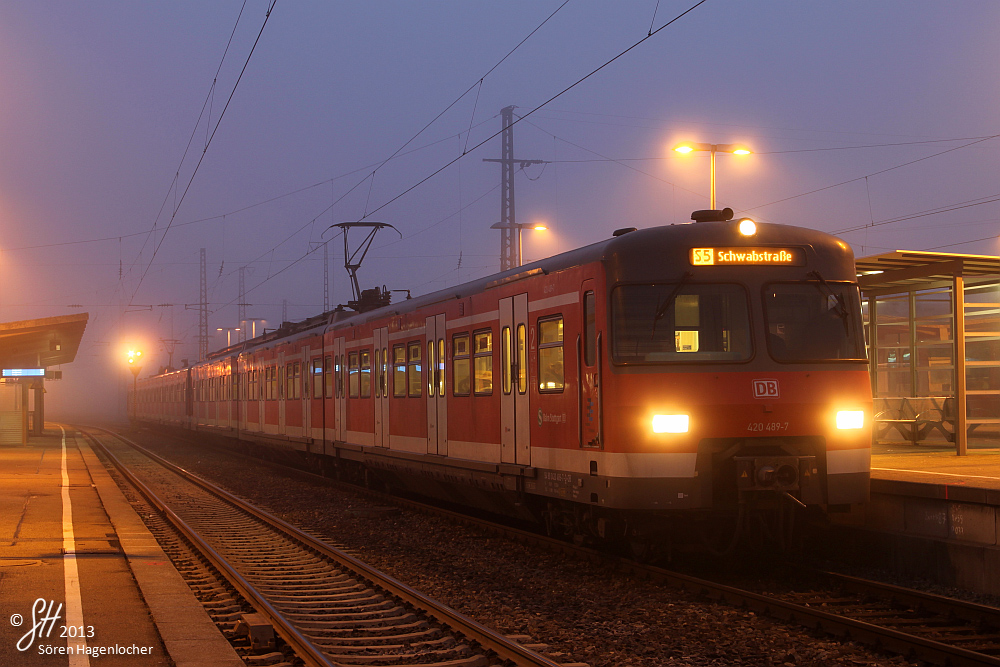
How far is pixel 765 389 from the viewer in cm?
898

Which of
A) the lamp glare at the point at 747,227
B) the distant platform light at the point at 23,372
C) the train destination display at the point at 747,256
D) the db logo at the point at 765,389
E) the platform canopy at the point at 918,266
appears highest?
the platform canopy at the point at 918,266

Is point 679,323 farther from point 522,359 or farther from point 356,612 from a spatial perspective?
point 356,612

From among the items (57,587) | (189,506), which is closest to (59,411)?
(189,506)

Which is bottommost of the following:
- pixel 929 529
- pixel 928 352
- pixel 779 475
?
pixel 929 529

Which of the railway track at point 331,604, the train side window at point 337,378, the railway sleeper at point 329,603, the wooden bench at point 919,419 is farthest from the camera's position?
the train side window at point 337,378

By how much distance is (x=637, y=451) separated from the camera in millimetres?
8766

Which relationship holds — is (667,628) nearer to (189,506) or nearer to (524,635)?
(524,635)

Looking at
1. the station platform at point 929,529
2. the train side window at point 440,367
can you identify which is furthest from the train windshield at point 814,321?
the train side window at point 440,367

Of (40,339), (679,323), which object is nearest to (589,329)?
(679,323)

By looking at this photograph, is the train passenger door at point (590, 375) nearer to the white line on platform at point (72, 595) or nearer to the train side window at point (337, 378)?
the white line on platform at point (72, 595)

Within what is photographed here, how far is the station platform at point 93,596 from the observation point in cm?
657

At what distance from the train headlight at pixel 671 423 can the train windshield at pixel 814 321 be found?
1126 millimetres

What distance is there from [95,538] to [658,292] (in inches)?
298

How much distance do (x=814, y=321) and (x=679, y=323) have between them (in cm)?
132
